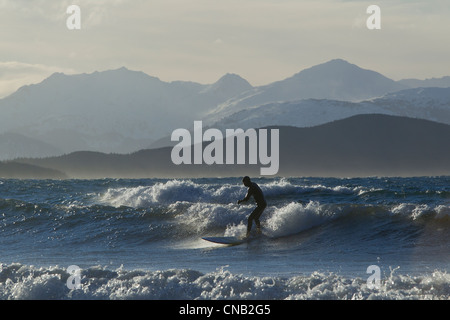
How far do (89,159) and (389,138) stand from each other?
285 feet

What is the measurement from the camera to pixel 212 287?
1348 centimetres

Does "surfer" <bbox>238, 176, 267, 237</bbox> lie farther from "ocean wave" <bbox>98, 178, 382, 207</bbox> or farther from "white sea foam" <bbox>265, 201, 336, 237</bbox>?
"ocean wave" <bbox>98, 178, 382, 207</bbox>

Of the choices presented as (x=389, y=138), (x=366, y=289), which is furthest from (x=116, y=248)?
(x=389, y=138)

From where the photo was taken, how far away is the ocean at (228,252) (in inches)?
528

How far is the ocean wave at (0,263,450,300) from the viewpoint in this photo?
12.8 metres

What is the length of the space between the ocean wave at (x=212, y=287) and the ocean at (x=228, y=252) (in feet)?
0.07

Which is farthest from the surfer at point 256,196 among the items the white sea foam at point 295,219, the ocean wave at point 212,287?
the ocean wave at point 212,287

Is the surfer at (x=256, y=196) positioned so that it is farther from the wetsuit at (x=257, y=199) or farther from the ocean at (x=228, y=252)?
the ocean at (x=228, y=252)

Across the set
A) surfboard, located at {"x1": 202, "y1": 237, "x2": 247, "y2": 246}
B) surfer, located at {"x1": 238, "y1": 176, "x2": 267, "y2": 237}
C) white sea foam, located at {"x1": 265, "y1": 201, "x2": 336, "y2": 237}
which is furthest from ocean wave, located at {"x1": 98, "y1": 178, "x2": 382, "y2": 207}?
surfboard, located at {"x1": 202, "y1": 237, "x2": 247, "y2": 246}

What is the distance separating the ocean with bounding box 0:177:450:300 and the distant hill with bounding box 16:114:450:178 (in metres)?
143
